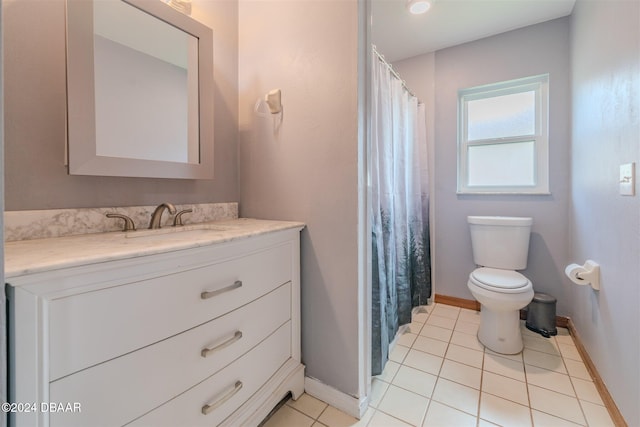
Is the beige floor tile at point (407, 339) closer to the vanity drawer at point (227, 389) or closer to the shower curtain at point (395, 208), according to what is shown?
the shower curtain at point (395, 208)

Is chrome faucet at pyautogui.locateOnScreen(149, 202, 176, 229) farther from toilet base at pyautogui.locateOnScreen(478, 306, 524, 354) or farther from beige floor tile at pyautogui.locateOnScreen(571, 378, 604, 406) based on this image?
beige floor tile at pyautogui.locateOnScreen(571, 378, 604, 406)

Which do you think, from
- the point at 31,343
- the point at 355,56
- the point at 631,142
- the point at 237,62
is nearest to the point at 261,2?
the point at 237,62

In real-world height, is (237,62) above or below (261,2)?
below

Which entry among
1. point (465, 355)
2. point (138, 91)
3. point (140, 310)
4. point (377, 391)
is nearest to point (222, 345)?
point (140, 310)

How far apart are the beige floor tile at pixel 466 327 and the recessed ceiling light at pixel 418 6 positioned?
7.51ft

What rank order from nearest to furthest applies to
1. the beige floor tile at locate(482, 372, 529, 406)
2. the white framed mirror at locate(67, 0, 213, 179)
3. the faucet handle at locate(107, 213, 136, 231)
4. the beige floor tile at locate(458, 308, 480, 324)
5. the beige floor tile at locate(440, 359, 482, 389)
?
the white framed mirror at locate(67, 0, 213, 179) → the faucet handle at locate(107, 213, 136, 231) → the beige floor tile at locate(482, 372, 529, 406) → the beige floor tile at locate(440, 359, 482, 389) → the beige floor tile at locate(458, 308, 480, 324)

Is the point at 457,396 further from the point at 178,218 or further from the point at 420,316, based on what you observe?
the point at 178,218

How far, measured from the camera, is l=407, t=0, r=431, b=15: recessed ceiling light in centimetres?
180

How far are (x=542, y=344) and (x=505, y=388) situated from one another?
68 centimetres

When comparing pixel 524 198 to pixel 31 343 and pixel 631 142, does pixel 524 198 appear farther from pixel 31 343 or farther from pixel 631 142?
pixel 31 343

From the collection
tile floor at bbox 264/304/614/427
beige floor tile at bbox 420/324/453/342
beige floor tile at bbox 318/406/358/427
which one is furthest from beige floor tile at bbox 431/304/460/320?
beige floor tile at bbox 318/406/358/427

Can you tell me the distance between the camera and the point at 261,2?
1.54 metres

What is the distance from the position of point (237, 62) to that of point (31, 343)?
1594mm

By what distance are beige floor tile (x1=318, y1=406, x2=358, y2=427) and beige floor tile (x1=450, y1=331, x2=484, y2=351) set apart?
3.22ft
